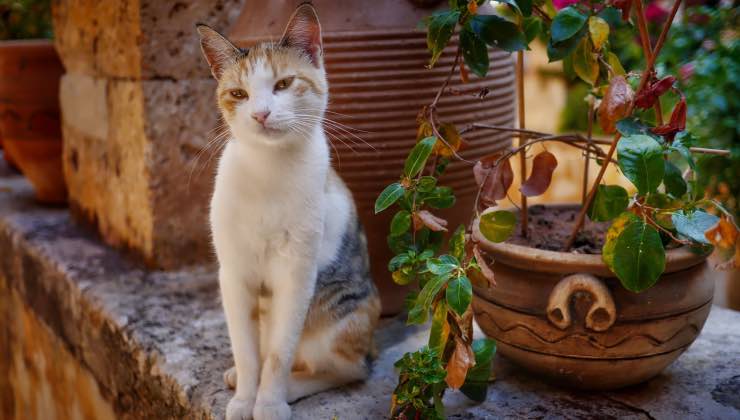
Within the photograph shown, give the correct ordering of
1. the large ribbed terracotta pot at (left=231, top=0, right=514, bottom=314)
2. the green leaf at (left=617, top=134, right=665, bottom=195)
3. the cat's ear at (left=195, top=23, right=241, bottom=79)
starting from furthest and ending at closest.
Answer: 1. the large ribbed terracotta pot at (left=231, top=0, right=514, bottom=314)
2. the cat's ear at (left=195, top=23, right=241, bottom=79)
3. the green leaf at (left=617, top=134, right=665, bottom=195)

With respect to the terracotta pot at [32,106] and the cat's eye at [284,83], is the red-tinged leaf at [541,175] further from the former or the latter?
the terracotta pot at [32,106]

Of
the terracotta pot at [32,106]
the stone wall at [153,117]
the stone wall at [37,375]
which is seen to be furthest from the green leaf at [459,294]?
the terracotta pot at [32,106]

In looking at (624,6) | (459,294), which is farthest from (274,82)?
(624,6)

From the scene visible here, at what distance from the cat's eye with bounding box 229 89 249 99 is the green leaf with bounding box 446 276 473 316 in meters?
0.48

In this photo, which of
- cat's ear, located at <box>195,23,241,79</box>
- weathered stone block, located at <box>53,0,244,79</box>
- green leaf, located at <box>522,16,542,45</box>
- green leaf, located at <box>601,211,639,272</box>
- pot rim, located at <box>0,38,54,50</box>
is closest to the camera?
green leaf, located at <box>601,211,639,272</box>

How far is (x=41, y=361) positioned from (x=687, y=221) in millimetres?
2017

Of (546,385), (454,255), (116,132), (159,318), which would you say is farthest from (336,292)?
(116,132)

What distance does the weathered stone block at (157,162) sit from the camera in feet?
6.26

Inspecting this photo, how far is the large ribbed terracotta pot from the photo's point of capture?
1502mm

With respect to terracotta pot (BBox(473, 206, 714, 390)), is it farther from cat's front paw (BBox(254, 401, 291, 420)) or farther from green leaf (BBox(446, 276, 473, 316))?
cat's front paw (BBox(254, 401, 291, 420))

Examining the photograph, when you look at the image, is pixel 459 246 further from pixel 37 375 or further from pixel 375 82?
pixel 37 375

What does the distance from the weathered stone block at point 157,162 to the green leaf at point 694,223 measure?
3.99ft

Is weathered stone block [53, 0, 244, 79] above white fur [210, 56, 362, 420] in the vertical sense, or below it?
above

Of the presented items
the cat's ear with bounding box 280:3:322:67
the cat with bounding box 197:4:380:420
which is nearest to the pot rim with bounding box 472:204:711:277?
the cat with bounding box 197:4:380:420
